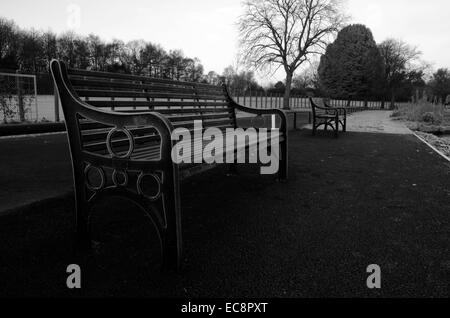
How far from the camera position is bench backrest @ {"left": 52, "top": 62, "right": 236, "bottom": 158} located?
1980mm

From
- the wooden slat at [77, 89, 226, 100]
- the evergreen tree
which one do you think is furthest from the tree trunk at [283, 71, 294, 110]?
the wooden slat at [77, 89, 226, 100]

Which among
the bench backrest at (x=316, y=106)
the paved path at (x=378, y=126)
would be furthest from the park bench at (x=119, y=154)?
the paved path at (x=378, y=126)

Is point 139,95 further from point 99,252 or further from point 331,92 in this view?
point 331,92

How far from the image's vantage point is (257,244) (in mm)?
2164

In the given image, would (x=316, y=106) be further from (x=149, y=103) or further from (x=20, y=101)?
(x=20, y=101)

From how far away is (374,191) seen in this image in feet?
11.6

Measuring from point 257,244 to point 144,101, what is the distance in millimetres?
1397

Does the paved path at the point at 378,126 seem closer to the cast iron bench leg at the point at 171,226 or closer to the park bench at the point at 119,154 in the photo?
the park bench at the point at 119,154

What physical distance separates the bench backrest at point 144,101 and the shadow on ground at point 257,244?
66 centimetres

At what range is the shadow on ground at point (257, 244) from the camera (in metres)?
1.67

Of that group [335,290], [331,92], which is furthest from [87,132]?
[331,92]

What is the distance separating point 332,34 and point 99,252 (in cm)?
2778

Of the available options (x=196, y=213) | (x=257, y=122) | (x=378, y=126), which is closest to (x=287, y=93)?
(x=378, y=126)

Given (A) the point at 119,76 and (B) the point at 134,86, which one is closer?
(A) the point at 119,76
